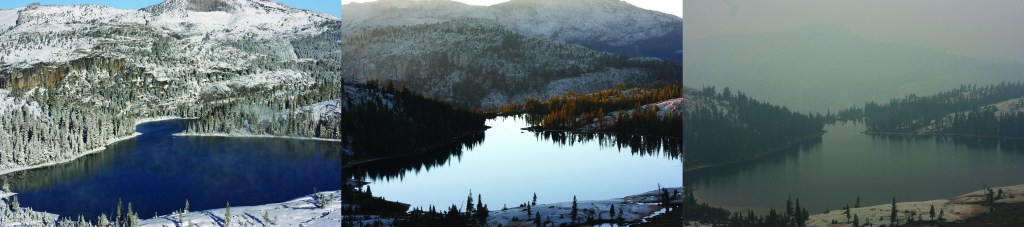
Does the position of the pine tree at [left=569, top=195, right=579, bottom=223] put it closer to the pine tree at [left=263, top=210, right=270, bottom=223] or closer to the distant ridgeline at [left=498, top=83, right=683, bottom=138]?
the distant ridgeline at [left=498, top=83, right=683, bottom=138]

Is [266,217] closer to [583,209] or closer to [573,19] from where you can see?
[583,209]

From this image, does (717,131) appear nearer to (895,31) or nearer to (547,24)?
(895,31)

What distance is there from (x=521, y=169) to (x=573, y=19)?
227 centimetres

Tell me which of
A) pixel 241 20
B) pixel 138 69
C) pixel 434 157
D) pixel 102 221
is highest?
pixel 241 20

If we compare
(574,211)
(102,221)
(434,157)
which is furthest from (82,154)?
(574,211)

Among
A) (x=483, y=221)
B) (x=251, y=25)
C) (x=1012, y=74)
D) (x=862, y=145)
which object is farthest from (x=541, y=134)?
(x=1012, y=74)

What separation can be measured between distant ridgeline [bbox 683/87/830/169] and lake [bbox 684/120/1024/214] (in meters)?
0.14

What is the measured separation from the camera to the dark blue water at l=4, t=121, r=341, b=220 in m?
5.85

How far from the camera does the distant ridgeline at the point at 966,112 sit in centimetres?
475

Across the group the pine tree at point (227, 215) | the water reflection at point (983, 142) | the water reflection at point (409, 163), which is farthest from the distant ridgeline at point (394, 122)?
the water reflection at point (983, 142)

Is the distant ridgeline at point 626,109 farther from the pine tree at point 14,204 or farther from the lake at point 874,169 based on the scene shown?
the pine tree at point 14,204

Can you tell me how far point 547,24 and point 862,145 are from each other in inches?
153

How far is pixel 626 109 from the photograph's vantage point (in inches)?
293

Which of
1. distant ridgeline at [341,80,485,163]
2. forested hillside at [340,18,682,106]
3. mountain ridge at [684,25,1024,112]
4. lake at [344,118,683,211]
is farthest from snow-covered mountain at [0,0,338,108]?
mountain ridge at [684,25,1024,112]
